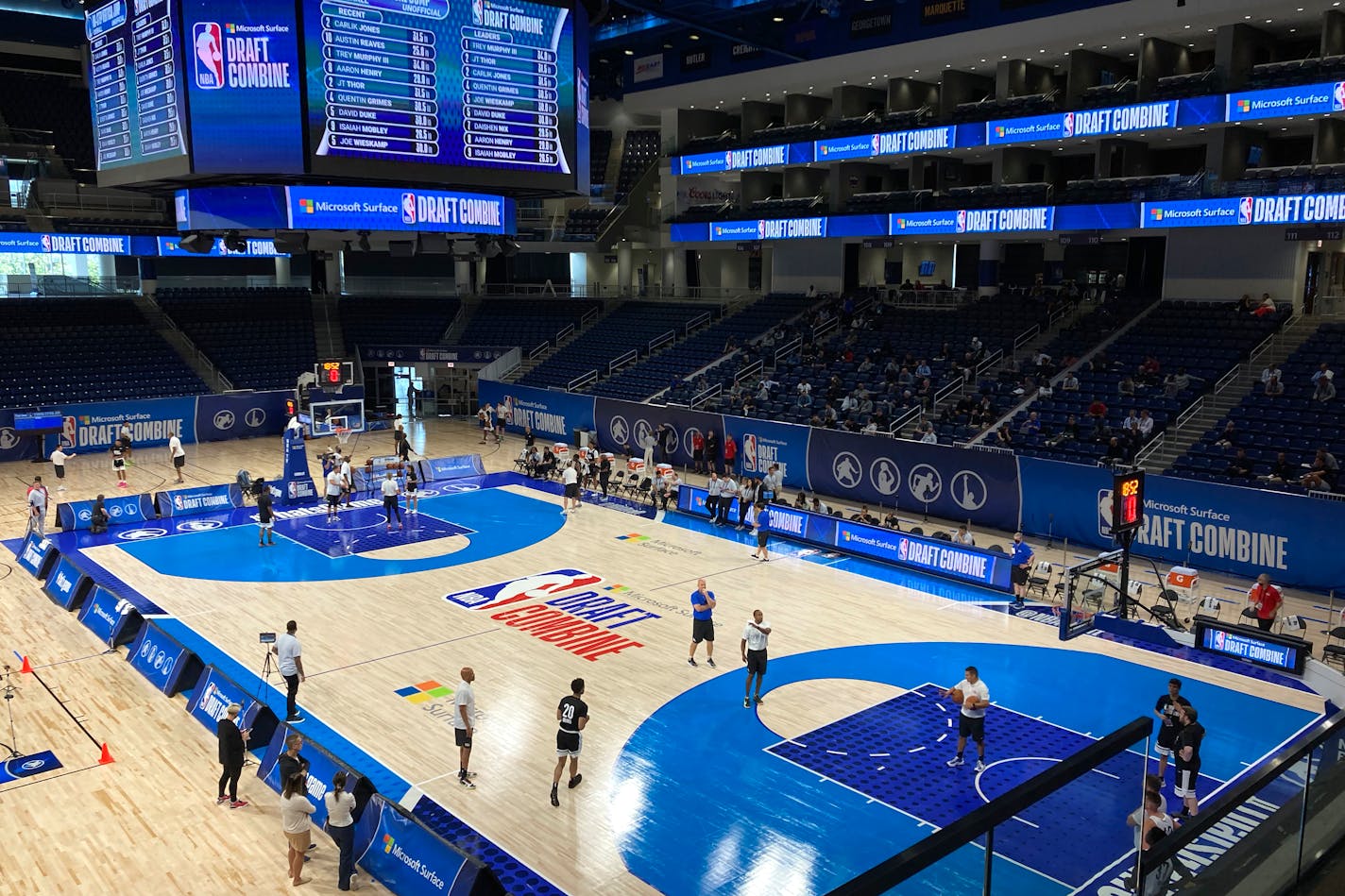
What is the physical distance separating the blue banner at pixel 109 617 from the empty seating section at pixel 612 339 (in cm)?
2476

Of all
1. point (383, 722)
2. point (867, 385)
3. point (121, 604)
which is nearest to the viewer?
point (383, 722)

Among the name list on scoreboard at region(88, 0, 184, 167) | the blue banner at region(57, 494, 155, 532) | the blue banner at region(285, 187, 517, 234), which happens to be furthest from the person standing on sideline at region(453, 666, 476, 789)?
the blue banner at region(57, 494, 155, 532)

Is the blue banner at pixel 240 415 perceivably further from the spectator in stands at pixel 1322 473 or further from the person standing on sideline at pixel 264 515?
the spectator in stands at pixel 1322 473

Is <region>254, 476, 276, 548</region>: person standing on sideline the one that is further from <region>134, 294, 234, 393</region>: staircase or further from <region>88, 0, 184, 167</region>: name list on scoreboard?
<region>134, 294, 234, 393</region>: staircase

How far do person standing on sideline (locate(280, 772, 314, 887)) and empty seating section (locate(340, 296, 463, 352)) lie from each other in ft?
124

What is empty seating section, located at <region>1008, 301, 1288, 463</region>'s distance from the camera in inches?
1048

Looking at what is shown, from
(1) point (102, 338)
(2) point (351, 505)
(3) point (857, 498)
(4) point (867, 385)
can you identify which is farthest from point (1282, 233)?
(1) point (102, 338)

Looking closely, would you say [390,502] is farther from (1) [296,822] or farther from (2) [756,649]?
(1) [296,822]

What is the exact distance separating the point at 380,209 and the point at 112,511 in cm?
1479

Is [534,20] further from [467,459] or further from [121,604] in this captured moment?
[467,459]

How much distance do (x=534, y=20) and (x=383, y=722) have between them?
460 inches

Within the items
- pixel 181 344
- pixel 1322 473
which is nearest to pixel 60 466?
pixel 181 344

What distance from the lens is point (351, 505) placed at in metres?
29.4

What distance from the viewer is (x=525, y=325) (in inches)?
1916
